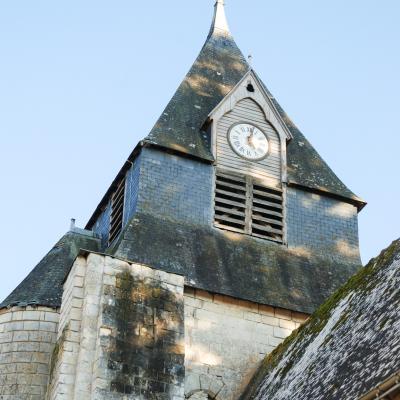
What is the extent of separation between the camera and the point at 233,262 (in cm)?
2048

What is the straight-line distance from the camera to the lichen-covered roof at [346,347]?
13.0 meters

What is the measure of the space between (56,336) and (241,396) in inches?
155

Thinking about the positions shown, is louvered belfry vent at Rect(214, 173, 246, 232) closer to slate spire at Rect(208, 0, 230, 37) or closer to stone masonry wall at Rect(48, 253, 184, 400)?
stone masonry wall at Rect(48, 253, 184, 400)

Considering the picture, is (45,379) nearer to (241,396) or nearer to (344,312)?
(241,396)

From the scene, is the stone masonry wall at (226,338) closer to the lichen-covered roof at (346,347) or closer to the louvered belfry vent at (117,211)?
the lichen-covered roof at (346,347)

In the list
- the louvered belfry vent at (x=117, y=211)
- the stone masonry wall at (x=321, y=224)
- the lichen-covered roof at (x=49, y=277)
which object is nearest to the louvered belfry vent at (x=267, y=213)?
the stone masonry wall at (x=321, y=224)

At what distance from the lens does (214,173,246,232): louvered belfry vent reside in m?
21.7

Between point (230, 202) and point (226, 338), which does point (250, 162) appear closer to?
point (230, 202)

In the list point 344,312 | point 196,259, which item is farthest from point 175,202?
point 344,312

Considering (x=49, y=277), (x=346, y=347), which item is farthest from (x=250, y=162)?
(x=346, y=347)

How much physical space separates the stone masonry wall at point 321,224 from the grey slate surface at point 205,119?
0.94 ft

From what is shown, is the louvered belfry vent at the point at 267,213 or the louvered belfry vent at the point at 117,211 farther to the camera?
the louvered belfry vent at the point at 117,211

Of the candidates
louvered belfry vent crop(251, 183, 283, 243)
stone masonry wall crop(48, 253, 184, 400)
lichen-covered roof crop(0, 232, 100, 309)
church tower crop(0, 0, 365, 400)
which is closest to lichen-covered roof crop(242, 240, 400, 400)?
church tower crop(0, 0, 365, 400)

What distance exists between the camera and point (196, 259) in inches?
789
